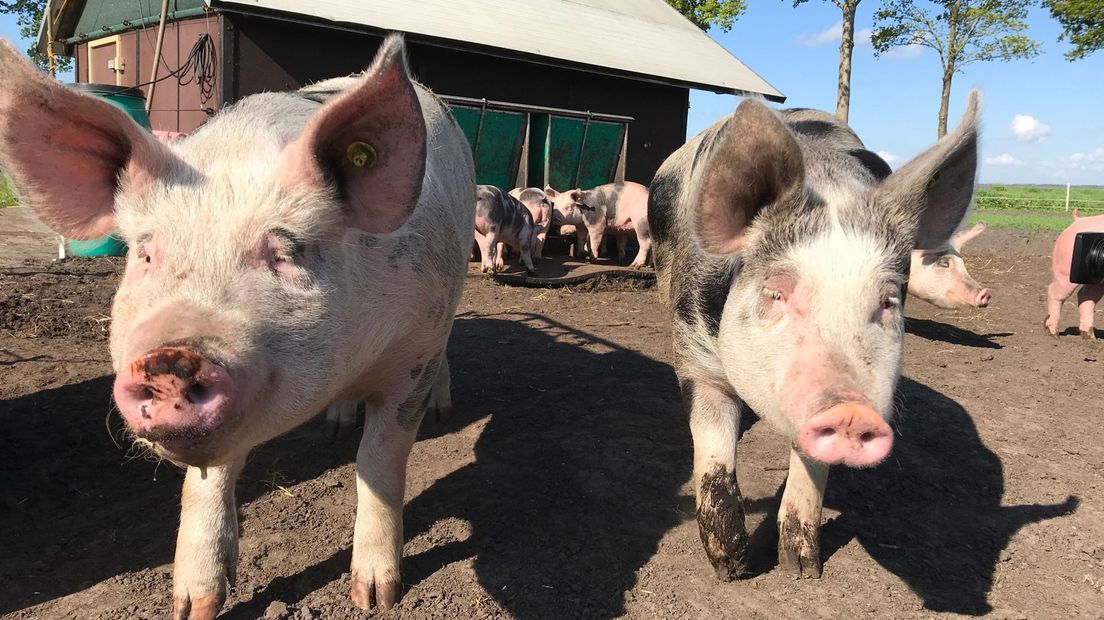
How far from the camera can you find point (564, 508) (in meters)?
3.28

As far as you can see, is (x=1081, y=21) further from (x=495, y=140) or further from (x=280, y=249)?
(x=280, y=249)

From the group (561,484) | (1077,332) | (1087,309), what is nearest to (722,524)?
(561,484)

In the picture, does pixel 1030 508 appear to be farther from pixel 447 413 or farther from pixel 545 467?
pixel 447 413

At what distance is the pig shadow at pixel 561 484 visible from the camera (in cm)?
277

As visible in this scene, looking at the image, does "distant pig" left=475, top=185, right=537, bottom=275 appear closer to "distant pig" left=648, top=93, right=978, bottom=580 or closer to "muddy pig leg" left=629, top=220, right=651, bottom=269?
"muddy pig leg" left=629, top=220, right=651, bottom=269

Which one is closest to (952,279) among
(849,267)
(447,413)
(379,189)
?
(447,413)

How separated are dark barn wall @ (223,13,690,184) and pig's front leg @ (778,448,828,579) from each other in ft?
29.4

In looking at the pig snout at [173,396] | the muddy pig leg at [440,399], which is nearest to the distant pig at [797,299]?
the pig snout at [173,396]

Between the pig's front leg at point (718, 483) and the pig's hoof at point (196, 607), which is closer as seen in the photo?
the pig's hoof at point (196, 607)

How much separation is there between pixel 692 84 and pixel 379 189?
530 inches

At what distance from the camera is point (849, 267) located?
2.17m

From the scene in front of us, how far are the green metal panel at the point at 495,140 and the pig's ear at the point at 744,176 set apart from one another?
31.4 ft

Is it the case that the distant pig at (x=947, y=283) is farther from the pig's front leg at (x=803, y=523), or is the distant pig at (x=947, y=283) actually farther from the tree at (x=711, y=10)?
the tree at (x=711, y=10)

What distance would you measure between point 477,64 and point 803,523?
1032 centimetres
